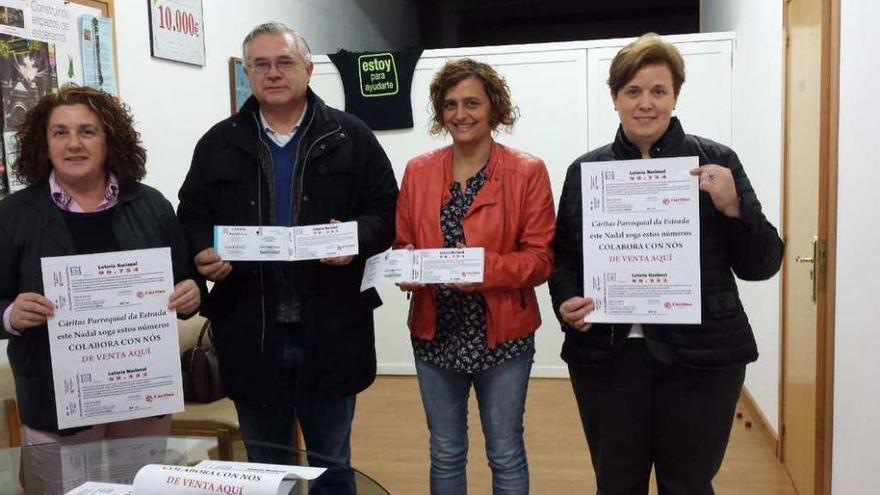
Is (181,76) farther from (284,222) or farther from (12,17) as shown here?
(284,222)

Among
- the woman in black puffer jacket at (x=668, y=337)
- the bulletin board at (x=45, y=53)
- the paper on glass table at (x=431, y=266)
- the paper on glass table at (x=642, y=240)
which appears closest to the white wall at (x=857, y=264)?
the woman in black puffer jacket at (x=668, y=337)

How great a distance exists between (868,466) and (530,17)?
26.0ft

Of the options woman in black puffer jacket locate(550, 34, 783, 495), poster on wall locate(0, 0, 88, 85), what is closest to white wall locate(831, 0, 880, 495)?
woman in black puffer jacket locate(550, 34, 783, 495)

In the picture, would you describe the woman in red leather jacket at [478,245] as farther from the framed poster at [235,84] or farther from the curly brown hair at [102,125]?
the framed poster at [235,84]

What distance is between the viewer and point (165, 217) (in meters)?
1.89

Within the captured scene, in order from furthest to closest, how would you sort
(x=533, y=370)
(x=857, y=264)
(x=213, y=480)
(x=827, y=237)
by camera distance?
(x=533, y=370)
(x=827, y=237)
(x=857, y=264)
(x=213, y=480)

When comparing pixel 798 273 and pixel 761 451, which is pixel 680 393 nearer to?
pixel 798 273

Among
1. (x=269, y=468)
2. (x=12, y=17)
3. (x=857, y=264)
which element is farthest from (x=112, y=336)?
(x=857, y=264)

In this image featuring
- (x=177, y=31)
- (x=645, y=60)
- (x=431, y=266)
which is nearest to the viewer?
(x=645, y=60)

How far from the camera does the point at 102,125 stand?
1.82 metres

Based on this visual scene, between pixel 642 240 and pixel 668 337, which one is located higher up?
pixel 642 240

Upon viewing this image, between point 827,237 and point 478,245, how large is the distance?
1.35 m

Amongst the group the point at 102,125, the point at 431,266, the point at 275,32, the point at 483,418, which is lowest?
the point at 483,418

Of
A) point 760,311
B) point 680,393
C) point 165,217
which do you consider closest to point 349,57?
point 760,311
